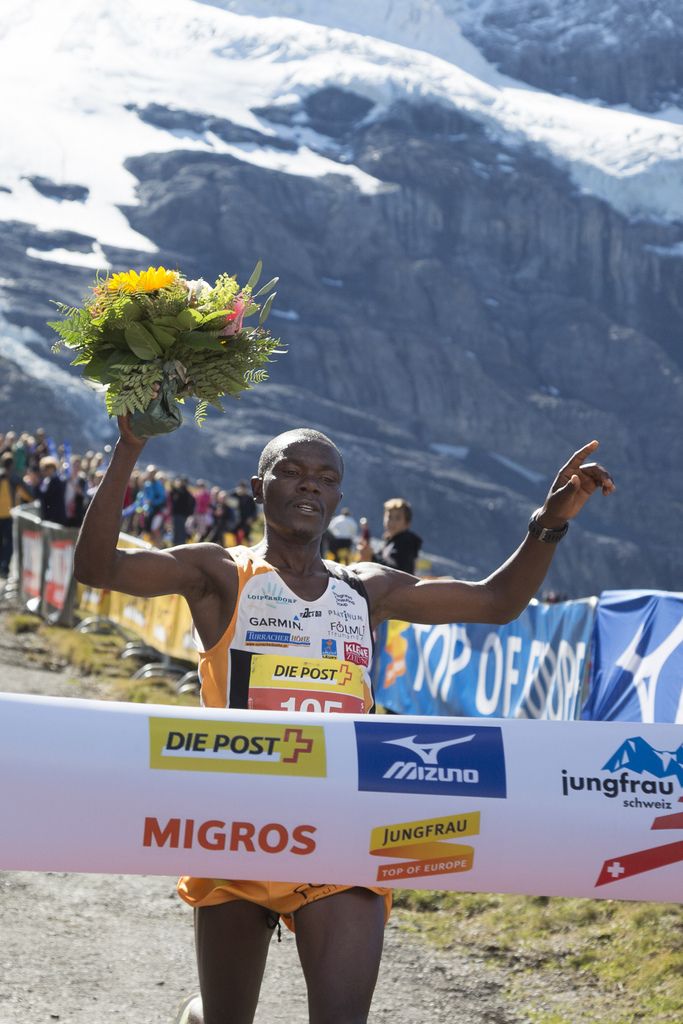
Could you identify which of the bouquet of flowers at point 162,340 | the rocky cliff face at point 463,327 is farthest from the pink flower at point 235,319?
the rocky cliff face at point 463,327

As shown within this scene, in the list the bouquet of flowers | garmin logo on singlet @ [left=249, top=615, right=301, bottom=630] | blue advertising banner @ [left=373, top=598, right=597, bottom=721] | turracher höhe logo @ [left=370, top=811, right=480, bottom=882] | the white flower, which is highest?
the white flower

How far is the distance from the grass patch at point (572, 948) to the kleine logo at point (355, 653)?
2060 mm

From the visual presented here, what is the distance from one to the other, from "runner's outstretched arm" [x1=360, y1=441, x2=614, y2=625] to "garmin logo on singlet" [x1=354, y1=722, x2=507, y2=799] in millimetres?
771

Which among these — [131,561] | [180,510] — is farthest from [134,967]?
[180,510]

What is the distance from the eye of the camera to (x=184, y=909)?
22.6ft

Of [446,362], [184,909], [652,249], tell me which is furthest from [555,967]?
[652,249]

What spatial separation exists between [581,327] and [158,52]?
7493 cm

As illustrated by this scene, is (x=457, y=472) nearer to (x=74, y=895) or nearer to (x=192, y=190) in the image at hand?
(x=192, y=190)

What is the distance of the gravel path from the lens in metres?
5.28

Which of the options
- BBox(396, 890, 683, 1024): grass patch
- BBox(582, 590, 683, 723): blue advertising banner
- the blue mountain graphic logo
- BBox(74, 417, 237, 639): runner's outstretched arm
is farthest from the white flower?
BBox(582, 590, 683, 723): blue advertising banner

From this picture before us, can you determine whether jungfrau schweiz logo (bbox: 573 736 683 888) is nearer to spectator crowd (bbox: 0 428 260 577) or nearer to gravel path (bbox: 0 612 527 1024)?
gravel path (bbox: 0 612 527 1024)

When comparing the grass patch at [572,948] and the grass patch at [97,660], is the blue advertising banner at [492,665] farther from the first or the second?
the grass patch at [572,948]

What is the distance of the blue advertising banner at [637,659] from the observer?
7305 millimetres

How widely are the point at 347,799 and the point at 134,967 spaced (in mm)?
2905
